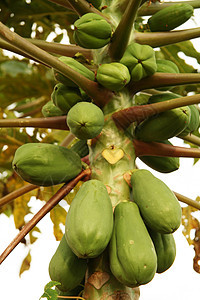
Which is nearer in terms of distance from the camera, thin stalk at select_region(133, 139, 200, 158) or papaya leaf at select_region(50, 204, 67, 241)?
thin stalk at select_region(133, 139, 200, 158)

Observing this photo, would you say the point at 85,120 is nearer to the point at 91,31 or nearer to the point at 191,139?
the point at 91,31

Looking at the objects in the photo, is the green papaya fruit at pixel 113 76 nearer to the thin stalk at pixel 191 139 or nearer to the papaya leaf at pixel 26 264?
the thin stalk at pixel 191 139

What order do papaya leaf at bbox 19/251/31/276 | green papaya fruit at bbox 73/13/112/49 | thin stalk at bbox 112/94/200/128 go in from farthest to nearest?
papaya leaf at bbox 19/251/31/276 → green papaya fruit at bbox 73/13/112/49 → thin stalk at bbox 112/94/200/128

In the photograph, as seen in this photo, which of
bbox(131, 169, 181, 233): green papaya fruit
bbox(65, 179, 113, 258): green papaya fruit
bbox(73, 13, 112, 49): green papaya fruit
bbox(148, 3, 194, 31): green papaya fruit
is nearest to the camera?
bbox(65, 179, 113, 258): green papaya fruit

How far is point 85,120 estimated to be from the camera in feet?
5.54

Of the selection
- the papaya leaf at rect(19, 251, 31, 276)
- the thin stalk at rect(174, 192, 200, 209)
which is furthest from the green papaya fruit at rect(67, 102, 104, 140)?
the papaya leaf at rect(19, 251, 31, 276)

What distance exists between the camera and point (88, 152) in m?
2.17

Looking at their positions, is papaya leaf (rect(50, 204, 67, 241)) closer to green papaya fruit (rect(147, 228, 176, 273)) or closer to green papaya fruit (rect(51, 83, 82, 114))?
green papaya fruit (rect(51, 83, 82, 114))

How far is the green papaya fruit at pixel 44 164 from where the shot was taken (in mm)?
1729

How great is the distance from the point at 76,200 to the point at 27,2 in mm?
2025

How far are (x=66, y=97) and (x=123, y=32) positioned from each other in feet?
1.36

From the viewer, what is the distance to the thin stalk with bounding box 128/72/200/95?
1966 millimetres

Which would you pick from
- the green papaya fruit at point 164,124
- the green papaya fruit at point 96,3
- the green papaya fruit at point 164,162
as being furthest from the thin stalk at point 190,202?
the green papaya fruit at point 96,3

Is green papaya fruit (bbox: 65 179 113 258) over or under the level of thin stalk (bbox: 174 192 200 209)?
over
